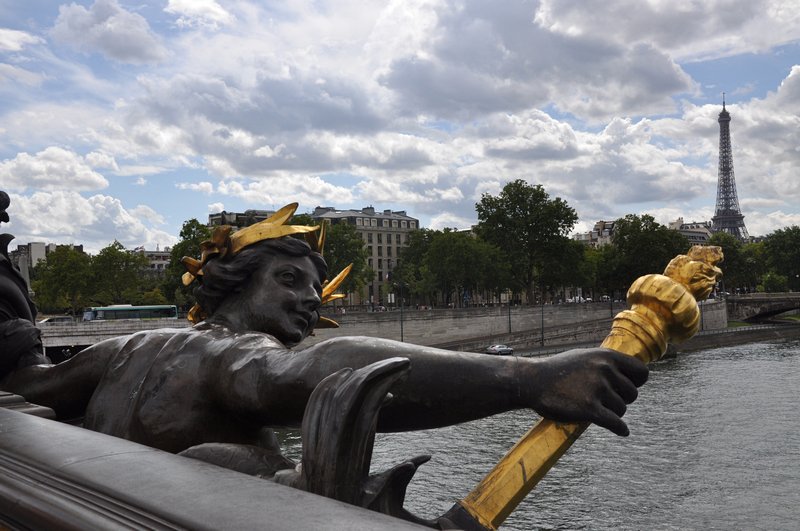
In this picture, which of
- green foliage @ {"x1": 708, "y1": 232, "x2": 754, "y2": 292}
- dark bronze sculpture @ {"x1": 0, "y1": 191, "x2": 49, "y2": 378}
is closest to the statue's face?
dark bronze sculpture @ {"x1": 0, "y1": 191, "x2": 49, "y2": 378}

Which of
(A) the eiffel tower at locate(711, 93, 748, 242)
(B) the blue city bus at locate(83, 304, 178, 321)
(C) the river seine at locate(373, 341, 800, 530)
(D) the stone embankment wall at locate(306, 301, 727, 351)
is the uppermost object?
(A) the eiffel tower at locate(711, 93, 748, 242)

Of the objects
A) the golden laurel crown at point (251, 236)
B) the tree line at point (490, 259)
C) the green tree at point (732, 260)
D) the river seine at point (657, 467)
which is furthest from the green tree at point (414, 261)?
the golden laurel crown at point (251, 236)

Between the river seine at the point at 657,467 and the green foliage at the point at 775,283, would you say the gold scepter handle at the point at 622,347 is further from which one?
the green foliage at the point at 775,283

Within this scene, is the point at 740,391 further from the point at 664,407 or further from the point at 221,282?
the point at 221,282

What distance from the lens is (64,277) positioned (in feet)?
Answer: 196

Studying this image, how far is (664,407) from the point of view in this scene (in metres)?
26.9

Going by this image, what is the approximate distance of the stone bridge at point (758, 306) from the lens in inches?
2960

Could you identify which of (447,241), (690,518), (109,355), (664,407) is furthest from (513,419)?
(447,241)

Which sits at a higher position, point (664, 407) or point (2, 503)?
point (2, 503)

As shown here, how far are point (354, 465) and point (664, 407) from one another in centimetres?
2732

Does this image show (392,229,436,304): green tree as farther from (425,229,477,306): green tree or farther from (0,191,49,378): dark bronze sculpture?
(0,191,49,378): dark bronze sculpture

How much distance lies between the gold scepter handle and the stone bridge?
80308 mm

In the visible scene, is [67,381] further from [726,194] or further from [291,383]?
[726,194]

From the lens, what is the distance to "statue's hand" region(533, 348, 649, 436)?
68.8 inches
